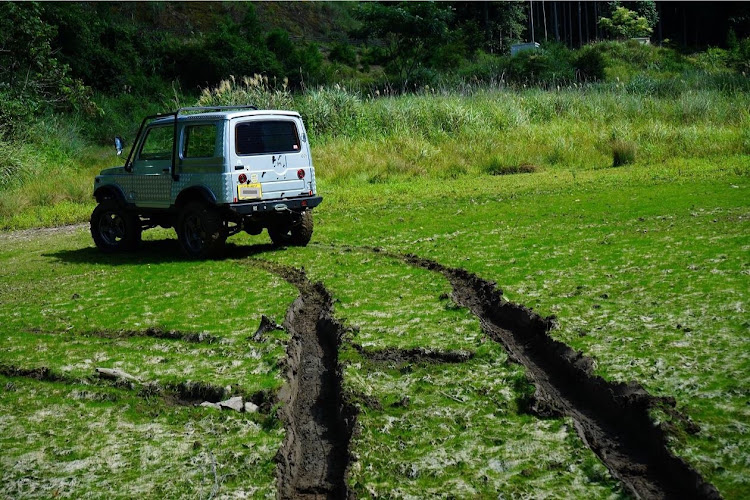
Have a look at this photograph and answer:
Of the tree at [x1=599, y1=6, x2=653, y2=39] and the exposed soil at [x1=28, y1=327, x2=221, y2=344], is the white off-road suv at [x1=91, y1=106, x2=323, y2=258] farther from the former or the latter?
the tree at [x1=599, y1=6, x2=653, y2=39]

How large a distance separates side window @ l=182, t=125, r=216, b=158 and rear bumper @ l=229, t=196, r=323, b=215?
2.86ft

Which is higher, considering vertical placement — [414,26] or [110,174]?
[414,26]

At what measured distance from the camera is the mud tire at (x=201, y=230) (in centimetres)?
1261

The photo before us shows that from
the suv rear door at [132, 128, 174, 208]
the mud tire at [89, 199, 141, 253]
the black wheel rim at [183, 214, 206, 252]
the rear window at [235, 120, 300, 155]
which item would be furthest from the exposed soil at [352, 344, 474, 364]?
the mud tire at [89, 199, 141, 253]

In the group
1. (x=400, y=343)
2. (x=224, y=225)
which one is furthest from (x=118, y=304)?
(x=400, y=343)

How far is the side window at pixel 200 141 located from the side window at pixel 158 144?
37cm

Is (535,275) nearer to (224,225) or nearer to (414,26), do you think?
(224,225)

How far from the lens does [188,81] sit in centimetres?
4994

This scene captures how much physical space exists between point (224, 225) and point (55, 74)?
18529mm

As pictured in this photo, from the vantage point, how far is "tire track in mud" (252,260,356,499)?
4.94 meters

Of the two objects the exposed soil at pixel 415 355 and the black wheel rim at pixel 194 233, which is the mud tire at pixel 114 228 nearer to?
the black wheel rim at pixel 194 233

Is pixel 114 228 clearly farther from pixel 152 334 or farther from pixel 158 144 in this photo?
pixel 152 334

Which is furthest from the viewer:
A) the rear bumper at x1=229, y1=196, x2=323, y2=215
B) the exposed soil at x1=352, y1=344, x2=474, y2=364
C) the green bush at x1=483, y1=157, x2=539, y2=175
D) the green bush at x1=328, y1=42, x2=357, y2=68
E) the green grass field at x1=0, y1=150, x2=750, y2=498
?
the green bush at x1=328, y1=42, x2=357, y2=68

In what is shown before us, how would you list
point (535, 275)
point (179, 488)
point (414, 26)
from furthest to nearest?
point (414, 26) < point (535, 275) < point (179, 488)
